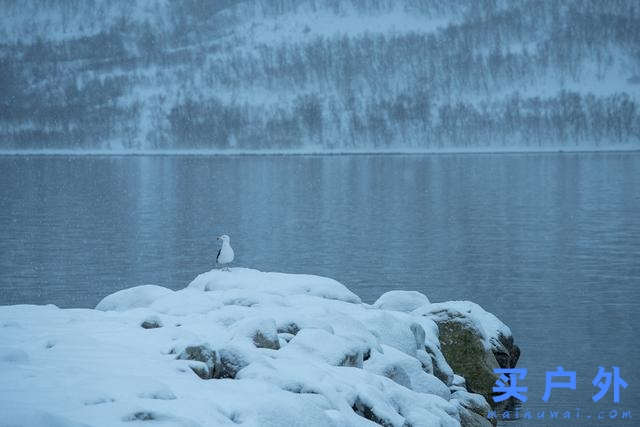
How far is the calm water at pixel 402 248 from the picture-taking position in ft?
97.5

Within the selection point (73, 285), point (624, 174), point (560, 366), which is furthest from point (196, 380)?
point (624, 174)

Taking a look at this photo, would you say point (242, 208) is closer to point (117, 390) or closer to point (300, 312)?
point (300, 312)

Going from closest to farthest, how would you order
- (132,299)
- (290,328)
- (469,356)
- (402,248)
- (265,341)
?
(265,341) < (290,328) < (132,299) < (469,356) < (402,248)

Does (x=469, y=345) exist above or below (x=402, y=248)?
above

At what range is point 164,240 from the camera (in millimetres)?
55125

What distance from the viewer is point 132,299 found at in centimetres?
1966

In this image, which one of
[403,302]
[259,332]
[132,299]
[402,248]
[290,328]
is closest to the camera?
[259,332]

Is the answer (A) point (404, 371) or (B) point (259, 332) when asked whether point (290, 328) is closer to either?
(B) point (259, 332)

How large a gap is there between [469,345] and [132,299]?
319 inches

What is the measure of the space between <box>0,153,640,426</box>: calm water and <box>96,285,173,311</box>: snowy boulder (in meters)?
9.62

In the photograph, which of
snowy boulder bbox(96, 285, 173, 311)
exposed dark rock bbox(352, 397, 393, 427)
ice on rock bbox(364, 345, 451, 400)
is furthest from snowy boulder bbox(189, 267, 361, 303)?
exposed dark rock bbox(352, 397, 393, 427)

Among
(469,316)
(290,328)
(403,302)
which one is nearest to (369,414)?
(290,328)

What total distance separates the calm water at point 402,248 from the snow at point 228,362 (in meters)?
5.88

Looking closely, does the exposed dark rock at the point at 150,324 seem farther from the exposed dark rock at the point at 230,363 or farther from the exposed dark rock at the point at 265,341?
the exposed dark rock at the point at 230,363
